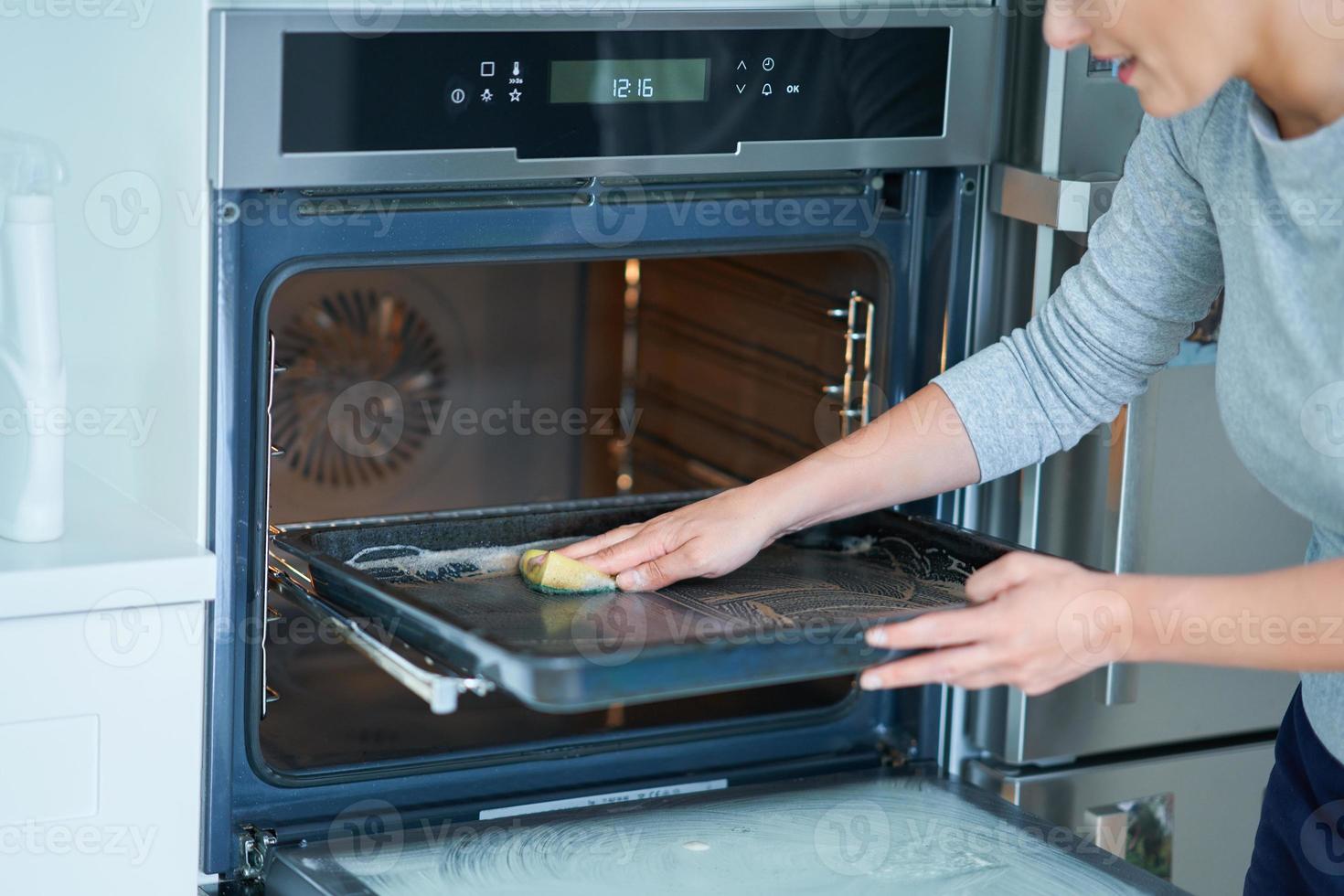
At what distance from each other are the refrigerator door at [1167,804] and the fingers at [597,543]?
471 mm

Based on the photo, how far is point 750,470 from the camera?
1.72 meters

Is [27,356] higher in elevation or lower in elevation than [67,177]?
lower

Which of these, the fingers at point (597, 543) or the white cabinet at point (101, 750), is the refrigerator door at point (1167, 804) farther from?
the white cabinet at point (101, 750)

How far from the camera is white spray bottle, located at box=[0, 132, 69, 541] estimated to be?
1051mm

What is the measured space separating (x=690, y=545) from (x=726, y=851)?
0.78 feet

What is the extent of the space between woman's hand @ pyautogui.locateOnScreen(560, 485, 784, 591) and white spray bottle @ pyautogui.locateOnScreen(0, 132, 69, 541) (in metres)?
0.39

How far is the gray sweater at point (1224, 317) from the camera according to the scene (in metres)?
1.06

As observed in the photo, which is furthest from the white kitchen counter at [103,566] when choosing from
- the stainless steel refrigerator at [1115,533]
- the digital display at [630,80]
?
the stainless steel refrigerator at [1115,533]

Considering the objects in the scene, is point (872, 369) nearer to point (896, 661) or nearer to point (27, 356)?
point (896, 661)

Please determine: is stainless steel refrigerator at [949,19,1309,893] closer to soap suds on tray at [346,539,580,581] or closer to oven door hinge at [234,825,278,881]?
soap suds on tray at [346,539,580,581]

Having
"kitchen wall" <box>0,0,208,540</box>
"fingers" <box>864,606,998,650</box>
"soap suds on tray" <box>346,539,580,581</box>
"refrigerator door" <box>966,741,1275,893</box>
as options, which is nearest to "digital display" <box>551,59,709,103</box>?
"kitchen wall" <box>0,0,208,540</box>

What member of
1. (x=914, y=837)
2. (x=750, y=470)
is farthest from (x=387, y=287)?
(x=914, y=837)

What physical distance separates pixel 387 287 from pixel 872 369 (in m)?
0.61

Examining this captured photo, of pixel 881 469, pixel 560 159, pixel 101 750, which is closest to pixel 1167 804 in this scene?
pixel 881 469
